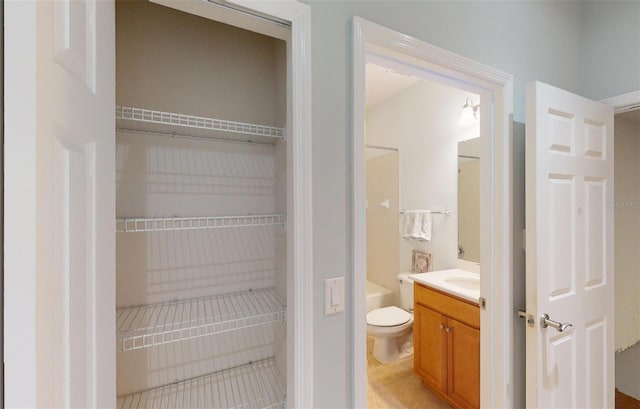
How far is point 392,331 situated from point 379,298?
754 millimetres

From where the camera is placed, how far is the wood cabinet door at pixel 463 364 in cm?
171

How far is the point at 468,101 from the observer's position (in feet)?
7.61

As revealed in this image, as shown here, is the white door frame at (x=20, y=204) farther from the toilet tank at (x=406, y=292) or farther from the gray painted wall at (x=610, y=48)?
the toilet tank at (x=406, y=292)

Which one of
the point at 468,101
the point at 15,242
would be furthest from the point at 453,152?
the point at 15,242

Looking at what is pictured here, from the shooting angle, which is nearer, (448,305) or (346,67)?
(346,67)

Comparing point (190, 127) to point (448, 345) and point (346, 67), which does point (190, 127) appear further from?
point (448, 345)

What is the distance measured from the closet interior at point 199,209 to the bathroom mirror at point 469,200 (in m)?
1.87

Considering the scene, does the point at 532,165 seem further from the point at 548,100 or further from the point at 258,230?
the point at 258,230

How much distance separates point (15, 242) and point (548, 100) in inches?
67.5

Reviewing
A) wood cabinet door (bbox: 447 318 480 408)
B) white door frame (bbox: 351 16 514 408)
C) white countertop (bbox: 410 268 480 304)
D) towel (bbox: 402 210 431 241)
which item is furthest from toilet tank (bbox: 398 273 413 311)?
Answer: white door frame (bbox: 351 16 514 408)

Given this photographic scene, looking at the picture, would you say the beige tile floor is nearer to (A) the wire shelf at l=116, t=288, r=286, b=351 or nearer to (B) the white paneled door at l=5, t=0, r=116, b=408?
(A) the wire shelf at l=116, t=288, r=286, b=351

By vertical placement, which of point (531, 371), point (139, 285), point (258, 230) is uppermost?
point (258, 230)

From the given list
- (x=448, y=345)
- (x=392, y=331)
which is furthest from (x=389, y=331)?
(x=448, y=345)

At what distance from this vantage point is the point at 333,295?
91 centimetres
